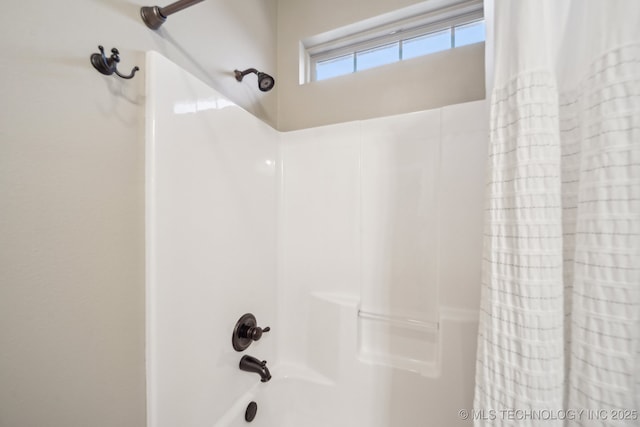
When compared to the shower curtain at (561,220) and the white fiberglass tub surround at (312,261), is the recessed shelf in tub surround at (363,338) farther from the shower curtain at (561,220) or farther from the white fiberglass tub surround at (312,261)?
the shower curtain at (561,220)

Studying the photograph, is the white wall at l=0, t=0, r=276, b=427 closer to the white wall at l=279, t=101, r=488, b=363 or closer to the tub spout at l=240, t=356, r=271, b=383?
the tub spout at l=240, t=356, r=271, b=383

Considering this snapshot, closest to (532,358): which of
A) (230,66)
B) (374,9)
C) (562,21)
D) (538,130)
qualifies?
(538,130)

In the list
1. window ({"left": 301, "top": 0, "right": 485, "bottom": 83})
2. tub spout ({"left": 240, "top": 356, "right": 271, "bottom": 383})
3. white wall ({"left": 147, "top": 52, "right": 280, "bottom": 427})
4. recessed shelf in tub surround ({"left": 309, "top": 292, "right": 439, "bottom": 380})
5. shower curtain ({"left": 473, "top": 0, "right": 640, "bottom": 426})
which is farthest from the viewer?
window ({"left": 301, "top": 0, "right": 485, "bottom": 83})

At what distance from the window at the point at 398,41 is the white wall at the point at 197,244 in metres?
0.78

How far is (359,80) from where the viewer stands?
48.0 inches

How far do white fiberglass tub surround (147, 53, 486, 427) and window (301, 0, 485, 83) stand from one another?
50 cm

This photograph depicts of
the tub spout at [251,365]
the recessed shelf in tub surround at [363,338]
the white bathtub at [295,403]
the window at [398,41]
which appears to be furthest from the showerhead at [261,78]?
the white bathtub at [295,403]

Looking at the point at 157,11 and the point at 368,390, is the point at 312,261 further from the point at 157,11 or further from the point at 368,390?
the point at 157,11

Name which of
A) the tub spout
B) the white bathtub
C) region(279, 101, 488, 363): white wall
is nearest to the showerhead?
region(279, 101, 488, 363): white wall

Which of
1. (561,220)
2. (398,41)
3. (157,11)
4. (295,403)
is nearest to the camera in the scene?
(561,220)

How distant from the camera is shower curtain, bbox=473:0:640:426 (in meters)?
0.41

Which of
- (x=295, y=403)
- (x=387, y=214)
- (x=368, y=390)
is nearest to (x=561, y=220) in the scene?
(x=387, y=214)

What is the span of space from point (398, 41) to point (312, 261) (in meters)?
1.35

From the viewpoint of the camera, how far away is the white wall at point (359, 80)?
1036 millimetres
